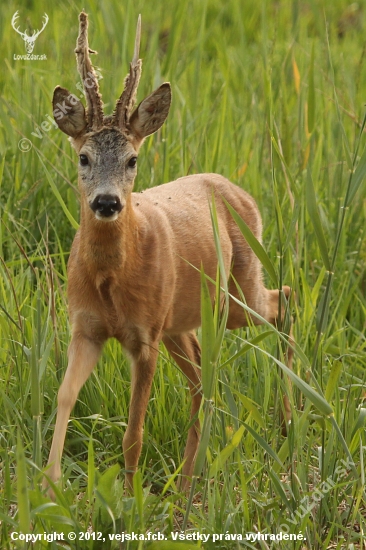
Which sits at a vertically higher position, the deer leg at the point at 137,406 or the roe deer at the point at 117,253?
the roe deer at the point at 117,253

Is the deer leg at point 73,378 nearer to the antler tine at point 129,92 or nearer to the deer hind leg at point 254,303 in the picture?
the antler tine at point 129,92

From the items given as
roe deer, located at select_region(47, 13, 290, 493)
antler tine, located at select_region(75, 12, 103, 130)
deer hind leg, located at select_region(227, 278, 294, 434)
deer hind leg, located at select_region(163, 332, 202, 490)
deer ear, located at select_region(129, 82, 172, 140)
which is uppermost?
antler tine, located at select_region(75, 12, 103, 130)

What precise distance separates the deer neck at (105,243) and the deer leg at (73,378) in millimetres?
307

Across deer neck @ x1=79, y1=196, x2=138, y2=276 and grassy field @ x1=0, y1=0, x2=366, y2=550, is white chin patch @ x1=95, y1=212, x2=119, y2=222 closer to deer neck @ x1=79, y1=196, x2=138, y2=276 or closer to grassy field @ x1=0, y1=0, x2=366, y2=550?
deer neck @ x1=79, y1=196, x2=138, y2=276

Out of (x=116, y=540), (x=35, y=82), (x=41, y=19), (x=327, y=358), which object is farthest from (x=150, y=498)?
(x=41, y=19)

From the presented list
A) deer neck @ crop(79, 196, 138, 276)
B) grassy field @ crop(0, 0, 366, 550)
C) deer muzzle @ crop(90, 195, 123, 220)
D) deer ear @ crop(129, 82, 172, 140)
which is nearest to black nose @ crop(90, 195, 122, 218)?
deer muzzle @ crop(90, 195, 123, 220)

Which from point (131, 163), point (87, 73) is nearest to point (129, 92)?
point (87, 73)

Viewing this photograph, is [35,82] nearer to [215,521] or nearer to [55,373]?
[55,373]

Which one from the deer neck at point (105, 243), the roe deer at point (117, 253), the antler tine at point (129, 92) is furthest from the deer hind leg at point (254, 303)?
the antler tine at point (129, 92)

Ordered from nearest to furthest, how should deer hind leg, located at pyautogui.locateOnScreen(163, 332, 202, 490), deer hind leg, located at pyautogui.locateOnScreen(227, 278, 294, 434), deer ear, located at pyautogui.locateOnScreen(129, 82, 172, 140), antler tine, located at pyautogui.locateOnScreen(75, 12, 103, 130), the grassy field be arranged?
the grassy field
antler tine, located at pyautogui.locateOnScreen(75, 12, 103, 130)
deer ear, located at pyautogui.locateOnScreen(129, 82, 172, 140)
deer hind leg, located at pyautogui.locateOnScreen(163, 332, 202, 490)
deer hind leg, located at pyautogui.locateOnScreen(227, 278, 294, 434)

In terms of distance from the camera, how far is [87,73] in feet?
13.4

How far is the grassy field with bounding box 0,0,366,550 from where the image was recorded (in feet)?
11.3

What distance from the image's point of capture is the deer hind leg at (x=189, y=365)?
464 centimetres

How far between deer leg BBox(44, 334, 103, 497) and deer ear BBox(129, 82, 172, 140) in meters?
0.90
